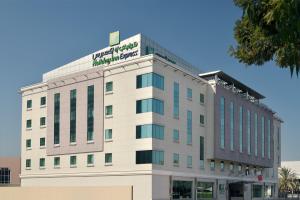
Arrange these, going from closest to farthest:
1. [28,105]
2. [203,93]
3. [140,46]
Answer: [140,46], [203,93], [28,105]

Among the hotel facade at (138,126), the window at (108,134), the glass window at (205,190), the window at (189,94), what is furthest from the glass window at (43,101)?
the glass window at (205,190)

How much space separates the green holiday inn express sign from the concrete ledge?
20302 millimetres

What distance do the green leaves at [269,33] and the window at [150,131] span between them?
36.3m

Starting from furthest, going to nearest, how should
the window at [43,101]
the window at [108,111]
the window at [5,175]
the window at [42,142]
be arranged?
1. the window at [5,175]
2. the window at [43,101]
3. the window at [42,142]
4. the window at [108,111]

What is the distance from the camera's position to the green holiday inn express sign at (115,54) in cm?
6784

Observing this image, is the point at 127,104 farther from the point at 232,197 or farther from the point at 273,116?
the point at 273,116

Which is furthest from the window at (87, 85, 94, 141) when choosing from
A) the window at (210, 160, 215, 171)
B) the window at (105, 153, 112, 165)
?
the window at (210, 160, 215, 171)

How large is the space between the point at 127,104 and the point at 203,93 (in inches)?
627

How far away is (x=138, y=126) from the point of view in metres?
62.6

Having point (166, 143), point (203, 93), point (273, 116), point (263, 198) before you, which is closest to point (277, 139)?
point (273, 116)

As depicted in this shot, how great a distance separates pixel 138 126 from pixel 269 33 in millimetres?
42574

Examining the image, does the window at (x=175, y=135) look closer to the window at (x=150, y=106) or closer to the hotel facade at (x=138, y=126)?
the hotel facade at (x=138, y=126)

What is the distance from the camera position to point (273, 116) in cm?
10619

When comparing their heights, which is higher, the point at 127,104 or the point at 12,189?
the point at 127,104
